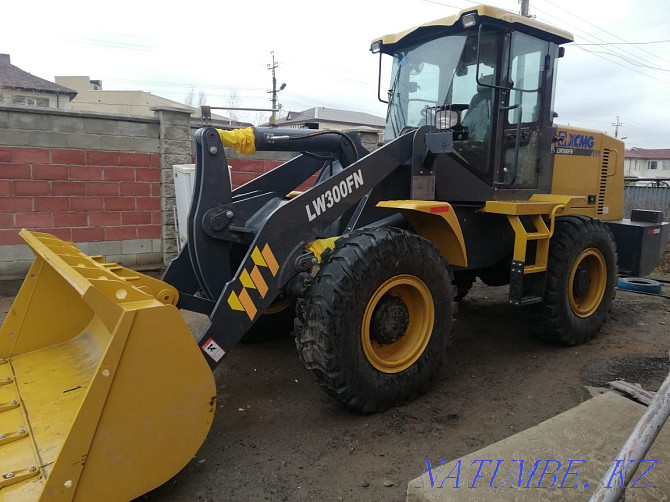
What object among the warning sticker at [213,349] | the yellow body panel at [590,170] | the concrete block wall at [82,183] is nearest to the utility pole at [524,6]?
the yellow body panel at [590,170]

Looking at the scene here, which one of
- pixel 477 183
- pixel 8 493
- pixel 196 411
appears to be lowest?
pixel 8 493

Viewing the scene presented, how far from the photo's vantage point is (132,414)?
232 cm

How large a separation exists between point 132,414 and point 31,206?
489 centimetres

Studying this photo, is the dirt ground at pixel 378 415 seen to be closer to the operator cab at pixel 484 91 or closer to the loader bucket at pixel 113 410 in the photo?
the loader bucket at pixel 113 410

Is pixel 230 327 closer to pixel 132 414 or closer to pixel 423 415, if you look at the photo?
pixel 132 414

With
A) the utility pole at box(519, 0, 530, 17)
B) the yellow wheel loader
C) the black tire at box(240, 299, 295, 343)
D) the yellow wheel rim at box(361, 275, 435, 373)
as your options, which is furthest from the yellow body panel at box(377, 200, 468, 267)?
the utility pole at box(519, 0, 530, 17)

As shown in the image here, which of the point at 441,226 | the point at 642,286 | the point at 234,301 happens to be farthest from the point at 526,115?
the point at 642,286

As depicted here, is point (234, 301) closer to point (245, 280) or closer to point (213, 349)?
point (245, 280)

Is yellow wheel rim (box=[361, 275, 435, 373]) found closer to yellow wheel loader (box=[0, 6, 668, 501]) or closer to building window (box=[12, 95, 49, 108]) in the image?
→ yellow wheel loader (box=[0, 6, 668, 501])

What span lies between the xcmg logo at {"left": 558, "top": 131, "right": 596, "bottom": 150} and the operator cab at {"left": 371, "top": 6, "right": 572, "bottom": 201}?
23 centimetres

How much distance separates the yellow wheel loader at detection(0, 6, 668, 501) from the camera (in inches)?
93.1

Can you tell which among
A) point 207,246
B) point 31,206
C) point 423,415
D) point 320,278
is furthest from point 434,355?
point 31,206

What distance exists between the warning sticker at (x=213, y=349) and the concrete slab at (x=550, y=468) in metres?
1.32

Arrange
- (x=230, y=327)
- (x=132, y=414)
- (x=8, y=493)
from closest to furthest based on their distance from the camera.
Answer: (x=8, y=493)
(x=132, y=414)
(x=230, y=327)
